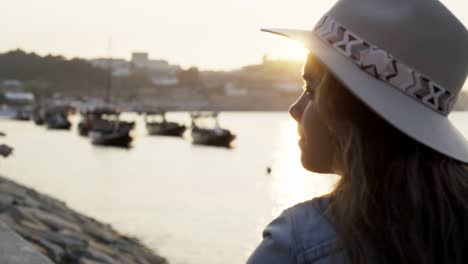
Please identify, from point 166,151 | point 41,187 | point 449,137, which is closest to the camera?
point 449,137

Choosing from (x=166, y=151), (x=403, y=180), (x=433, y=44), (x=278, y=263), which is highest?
(x=433, y=44)

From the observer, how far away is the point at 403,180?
1.11 m

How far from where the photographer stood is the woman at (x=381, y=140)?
3.57 ft

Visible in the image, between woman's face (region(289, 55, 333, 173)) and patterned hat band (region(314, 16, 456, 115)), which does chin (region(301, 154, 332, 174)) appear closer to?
woman's face (region(289, 55, 333, 173))

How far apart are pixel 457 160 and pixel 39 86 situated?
138 m

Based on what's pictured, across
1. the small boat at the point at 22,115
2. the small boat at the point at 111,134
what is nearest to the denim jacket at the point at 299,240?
the small boat at the point at 111,134

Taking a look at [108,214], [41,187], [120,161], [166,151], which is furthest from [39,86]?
[108,214]

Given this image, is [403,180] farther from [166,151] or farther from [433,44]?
[166,151]

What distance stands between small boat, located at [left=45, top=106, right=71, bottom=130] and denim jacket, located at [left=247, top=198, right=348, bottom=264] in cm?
8157

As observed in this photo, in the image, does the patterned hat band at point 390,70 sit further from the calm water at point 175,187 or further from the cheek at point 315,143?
the calm water at point 175,187

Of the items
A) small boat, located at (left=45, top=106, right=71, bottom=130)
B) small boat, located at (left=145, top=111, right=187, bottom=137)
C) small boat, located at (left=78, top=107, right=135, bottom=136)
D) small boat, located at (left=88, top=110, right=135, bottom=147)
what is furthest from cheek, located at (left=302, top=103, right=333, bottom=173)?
small boat, located at (left=45, top=106, right=71, bottom=130)

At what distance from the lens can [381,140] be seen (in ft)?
3.79

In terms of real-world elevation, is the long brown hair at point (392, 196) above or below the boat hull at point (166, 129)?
above

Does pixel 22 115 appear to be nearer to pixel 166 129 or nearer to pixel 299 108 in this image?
pixel 166 129
